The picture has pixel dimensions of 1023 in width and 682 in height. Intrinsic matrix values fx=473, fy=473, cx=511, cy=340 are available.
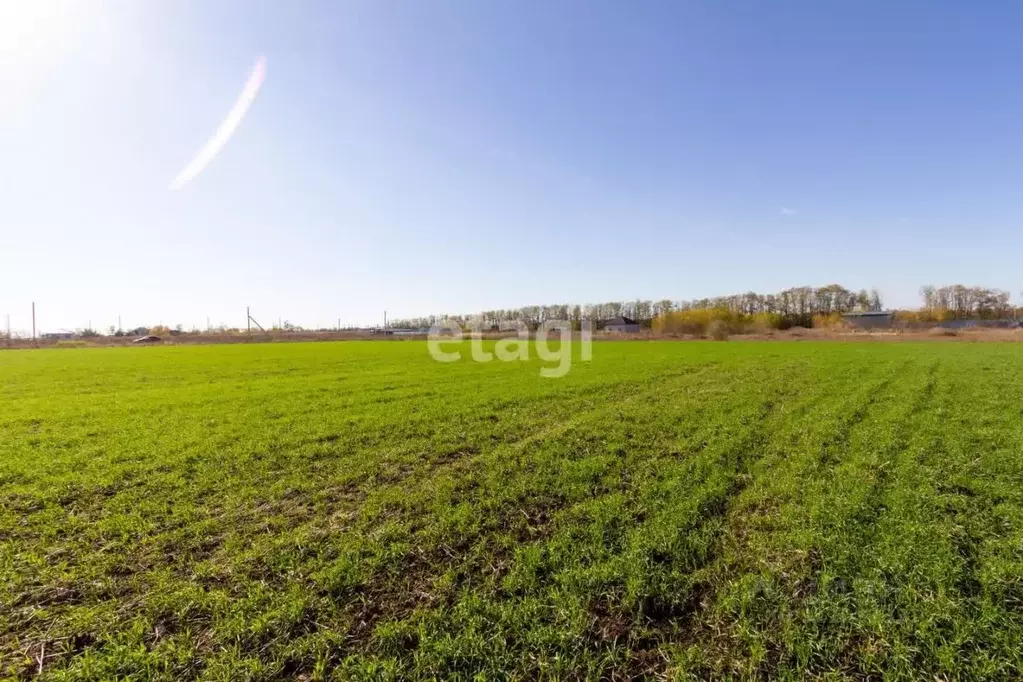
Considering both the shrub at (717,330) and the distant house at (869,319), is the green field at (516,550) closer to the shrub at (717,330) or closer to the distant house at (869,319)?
the shrub at (717,330)

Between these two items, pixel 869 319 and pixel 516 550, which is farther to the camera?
pixel 869 319

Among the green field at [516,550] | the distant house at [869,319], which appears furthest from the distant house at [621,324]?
the green field at [516,550]

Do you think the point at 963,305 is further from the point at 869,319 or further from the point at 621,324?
the point at 621,324

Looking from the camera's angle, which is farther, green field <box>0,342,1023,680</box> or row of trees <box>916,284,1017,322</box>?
row of trees <box>916,284,1017,322</box>

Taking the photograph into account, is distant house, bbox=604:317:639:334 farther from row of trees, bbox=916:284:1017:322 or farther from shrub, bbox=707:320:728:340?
row of trees, bbox=916:284:1017:322

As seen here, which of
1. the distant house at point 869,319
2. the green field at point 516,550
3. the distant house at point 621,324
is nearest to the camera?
the green field at point 516,550

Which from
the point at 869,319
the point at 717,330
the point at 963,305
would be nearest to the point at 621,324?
the point at 717,330

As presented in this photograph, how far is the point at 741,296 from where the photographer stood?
505 ft

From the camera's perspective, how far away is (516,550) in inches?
212

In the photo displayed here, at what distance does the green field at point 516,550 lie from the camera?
378 cm

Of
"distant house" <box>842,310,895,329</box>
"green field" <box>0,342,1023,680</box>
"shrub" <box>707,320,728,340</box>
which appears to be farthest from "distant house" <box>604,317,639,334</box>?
"green field" <box>0,342,1023,680</box>

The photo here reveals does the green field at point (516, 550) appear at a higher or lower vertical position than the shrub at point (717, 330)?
lower

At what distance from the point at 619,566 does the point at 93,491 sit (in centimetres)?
812

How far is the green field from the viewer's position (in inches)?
149
